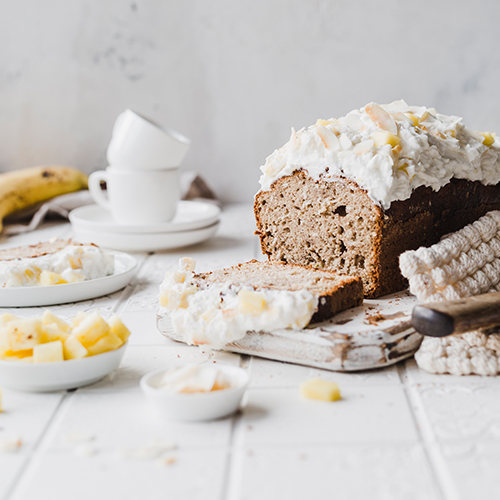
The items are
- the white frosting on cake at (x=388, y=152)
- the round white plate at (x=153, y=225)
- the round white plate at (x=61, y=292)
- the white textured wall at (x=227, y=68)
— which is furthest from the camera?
the white textured wall at (x=227, y=68)

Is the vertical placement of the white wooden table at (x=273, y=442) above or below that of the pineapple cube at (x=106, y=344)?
below

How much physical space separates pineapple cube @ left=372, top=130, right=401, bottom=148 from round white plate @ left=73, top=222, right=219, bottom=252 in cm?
124

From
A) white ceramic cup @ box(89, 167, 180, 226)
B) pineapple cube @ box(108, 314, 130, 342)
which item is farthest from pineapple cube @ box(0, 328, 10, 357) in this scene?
white ceramic cup @ box(89, 167, 180, 226)

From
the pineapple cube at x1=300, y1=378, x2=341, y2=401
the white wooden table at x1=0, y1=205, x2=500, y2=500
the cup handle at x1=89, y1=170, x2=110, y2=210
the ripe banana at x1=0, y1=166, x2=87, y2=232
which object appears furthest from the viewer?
the ripe banana at x1=0, y1=166, x2=87, y2=232

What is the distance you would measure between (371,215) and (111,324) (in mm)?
848

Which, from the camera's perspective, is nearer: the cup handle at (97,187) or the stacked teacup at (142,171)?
the stacked teacup at (142,171)

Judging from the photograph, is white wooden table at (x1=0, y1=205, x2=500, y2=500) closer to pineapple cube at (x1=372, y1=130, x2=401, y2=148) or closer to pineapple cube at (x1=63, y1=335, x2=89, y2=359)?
pineapple cube at (x1=63, y1=335, x2=89, y2=359)

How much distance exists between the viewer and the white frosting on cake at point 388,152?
186 centimetres

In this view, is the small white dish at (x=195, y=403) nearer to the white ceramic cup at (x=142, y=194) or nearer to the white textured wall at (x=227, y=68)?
the white ceramic cup at (x=142, y=194)

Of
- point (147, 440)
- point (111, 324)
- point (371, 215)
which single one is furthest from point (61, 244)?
point (147, 440)

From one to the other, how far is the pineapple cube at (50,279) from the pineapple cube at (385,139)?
1.12 metres

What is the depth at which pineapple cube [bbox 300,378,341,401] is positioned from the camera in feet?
4.42

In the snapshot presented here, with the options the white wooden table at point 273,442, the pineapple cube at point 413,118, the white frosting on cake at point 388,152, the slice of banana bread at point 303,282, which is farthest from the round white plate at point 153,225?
the white wooden table at point 273,442

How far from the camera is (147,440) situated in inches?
47.2
